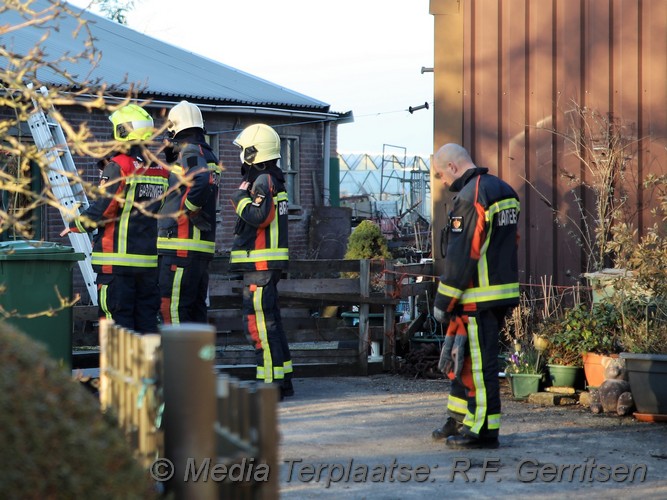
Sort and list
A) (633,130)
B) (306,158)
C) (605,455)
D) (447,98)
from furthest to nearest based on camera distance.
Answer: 1. (306,158)
2. (447,98)
3. (633,130)
4. (605,455)

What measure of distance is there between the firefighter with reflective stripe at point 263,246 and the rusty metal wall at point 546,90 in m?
2.65

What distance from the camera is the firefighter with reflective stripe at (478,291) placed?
21.5 feet

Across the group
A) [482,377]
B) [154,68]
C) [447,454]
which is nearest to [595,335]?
[482,377]

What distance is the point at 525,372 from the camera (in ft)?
29.0

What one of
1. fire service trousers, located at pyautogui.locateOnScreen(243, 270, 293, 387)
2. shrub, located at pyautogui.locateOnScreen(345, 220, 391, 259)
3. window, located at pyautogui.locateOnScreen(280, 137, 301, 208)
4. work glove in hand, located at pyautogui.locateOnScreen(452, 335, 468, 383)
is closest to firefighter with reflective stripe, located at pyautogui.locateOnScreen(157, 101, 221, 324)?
fire service trousers, located at pyautogui.locateOnScreen(243, 270, 293, 387)

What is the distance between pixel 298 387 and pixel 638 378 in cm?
311

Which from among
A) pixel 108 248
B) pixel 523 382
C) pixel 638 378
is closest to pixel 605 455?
pixel 638 378

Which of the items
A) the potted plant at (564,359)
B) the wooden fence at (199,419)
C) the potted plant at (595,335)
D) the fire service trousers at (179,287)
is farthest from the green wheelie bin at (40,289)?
the wooden fence at (199,419)

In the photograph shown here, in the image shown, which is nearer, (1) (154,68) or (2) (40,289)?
(2) (40,289)

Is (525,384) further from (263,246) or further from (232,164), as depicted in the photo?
(232,164)

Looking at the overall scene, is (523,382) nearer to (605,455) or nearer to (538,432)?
(538,432)

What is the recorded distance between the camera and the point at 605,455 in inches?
258

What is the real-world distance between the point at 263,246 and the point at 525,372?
2.53 meters

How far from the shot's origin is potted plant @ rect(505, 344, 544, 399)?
8766mm
